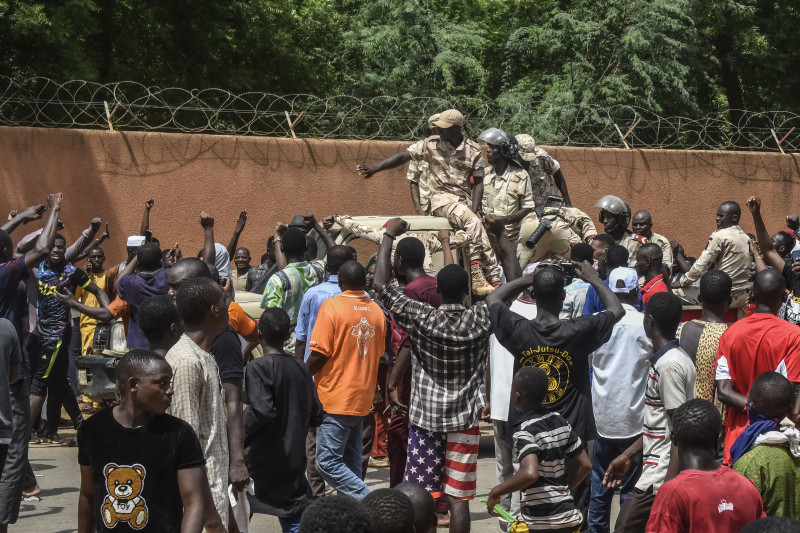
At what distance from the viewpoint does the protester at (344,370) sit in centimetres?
652

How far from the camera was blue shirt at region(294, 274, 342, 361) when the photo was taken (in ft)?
24.1

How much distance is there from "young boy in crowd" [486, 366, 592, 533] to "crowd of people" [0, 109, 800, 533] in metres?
0.01

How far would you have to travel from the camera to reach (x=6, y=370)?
19.1ft

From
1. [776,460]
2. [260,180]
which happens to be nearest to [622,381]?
[776,460]

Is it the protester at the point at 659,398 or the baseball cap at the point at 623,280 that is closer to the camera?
the protester at the point at 659,398

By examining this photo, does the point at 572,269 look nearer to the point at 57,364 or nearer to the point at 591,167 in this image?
the point at 57,364

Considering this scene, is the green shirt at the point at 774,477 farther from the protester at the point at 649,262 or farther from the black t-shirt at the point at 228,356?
the protester at the point at 649,262

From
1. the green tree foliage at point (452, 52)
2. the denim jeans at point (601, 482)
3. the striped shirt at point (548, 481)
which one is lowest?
the denim jeans at point (601, 482)

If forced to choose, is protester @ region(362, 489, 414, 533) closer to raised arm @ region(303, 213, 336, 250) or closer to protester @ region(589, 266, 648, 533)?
protester @ region(589, 266, 648, 533)

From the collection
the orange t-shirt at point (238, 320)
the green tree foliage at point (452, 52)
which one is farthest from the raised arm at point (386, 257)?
the green tree foliage at point (452, 52)

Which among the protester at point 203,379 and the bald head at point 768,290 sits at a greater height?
the bald head at point 768,290

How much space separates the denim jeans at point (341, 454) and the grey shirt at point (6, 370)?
1873mm

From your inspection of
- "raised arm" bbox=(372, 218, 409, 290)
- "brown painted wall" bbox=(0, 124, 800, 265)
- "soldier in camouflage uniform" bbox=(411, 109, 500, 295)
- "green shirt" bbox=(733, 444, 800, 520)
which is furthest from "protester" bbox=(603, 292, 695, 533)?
"brown painted wall" bbox=(0, 124, 800, 265)

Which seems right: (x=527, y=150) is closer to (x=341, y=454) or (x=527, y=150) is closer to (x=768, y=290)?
(x=341, y=454)
